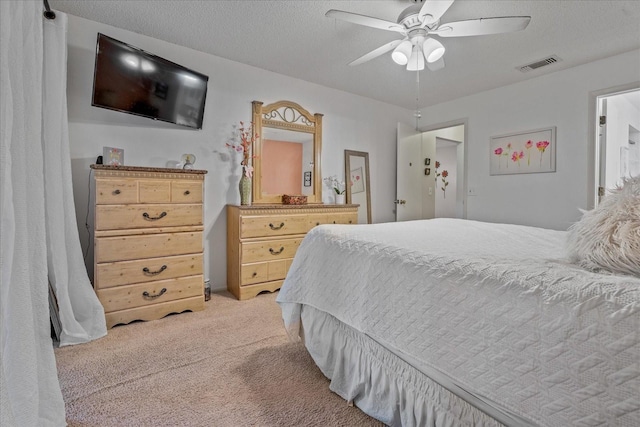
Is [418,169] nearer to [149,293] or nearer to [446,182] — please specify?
[446,182]

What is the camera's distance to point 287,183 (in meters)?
3.52

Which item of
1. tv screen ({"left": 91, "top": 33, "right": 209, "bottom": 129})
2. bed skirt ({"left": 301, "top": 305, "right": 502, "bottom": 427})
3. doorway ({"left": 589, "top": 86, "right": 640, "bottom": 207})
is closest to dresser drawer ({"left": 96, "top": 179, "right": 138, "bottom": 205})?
tv screen ({"left": 91, "top": 33, "right": 209, "bottom": 129})

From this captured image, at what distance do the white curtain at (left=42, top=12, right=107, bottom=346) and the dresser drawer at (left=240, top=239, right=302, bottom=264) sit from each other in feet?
3.89

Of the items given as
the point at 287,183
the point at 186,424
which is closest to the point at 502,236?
the point at 186,424

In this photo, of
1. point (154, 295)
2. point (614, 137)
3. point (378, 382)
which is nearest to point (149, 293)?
point (154, 295)

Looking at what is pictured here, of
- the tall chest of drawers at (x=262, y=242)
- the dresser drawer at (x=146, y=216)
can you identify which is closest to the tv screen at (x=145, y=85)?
the dresser drawer at (x=146, y=216)

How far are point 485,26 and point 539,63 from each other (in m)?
1.91

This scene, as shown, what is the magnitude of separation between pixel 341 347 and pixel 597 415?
1.02 meters

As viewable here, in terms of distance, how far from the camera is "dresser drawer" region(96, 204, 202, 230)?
86.5 inches

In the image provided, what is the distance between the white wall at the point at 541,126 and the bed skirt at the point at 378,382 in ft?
10.7

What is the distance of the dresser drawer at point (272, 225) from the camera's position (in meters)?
2.89

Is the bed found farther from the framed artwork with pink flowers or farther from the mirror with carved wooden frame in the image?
the framed artwork with pink flowers

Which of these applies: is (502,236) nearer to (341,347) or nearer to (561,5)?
(341,347)

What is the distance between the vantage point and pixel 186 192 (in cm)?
254
